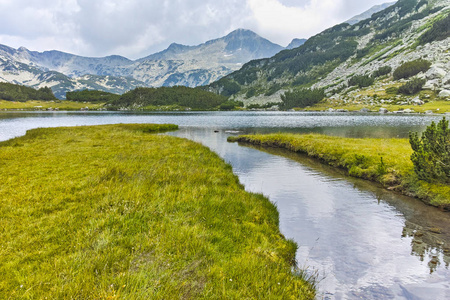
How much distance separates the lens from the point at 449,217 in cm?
1444

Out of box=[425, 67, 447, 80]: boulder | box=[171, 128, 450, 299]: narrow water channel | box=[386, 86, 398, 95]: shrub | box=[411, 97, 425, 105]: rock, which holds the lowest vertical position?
box=[171, 128, 450, 299]: narrow water channel

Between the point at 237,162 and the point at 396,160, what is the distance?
1737 centimetres

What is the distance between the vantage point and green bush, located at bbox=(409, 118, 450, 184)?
1657 centimetres

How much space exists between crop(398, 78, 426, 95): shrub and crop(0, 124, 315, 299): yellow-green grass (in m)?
221

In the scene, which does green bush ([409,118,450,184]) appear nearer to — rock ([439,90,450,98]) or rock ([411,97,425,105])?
rock ([411,97,425,105])

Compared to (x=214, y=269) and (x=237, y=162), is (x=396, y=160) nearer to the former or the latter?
(x=237, y=162)

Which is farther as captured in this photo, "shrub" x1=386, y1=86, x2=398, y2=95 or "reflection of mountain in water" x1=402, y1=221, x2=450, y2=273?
"shrub" x1=386, y1=86, x2=398, y2=95

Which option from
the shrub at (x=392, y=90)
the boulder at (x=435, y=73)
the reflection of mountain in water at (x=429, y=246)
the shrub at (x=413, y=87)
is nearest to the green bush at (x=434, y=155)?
the reflection of mountain in water at (x=429, y=246)

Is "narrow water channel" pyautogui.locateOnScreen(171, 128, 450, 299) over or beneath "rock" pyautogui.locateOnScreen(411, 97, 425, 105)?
beneath

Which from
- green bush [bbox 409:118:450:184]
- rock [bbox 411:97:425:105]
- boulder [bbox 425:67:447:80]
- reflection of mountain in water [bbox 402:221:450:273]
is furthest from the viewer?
boulder [bbox 425:67:447:80]

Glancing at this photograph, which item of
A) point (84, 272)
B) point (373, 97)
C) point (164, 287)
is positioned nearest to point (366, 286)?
point (164, 287)

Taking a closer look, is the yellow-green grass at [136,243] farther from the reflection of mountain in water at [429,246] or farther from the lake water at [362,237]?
the reflection of mountain in water at [429,246]

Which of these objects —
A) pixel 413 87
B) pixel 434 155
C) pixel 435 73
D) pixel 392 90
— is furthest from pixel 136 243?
pixel 435 73

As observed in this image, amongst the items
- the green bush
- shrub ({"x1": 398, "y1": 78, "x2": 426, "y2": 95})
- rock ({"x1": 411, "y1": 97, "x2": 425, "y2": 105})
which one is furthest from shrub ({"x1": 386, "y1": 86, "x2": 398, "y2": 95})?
the green bush
